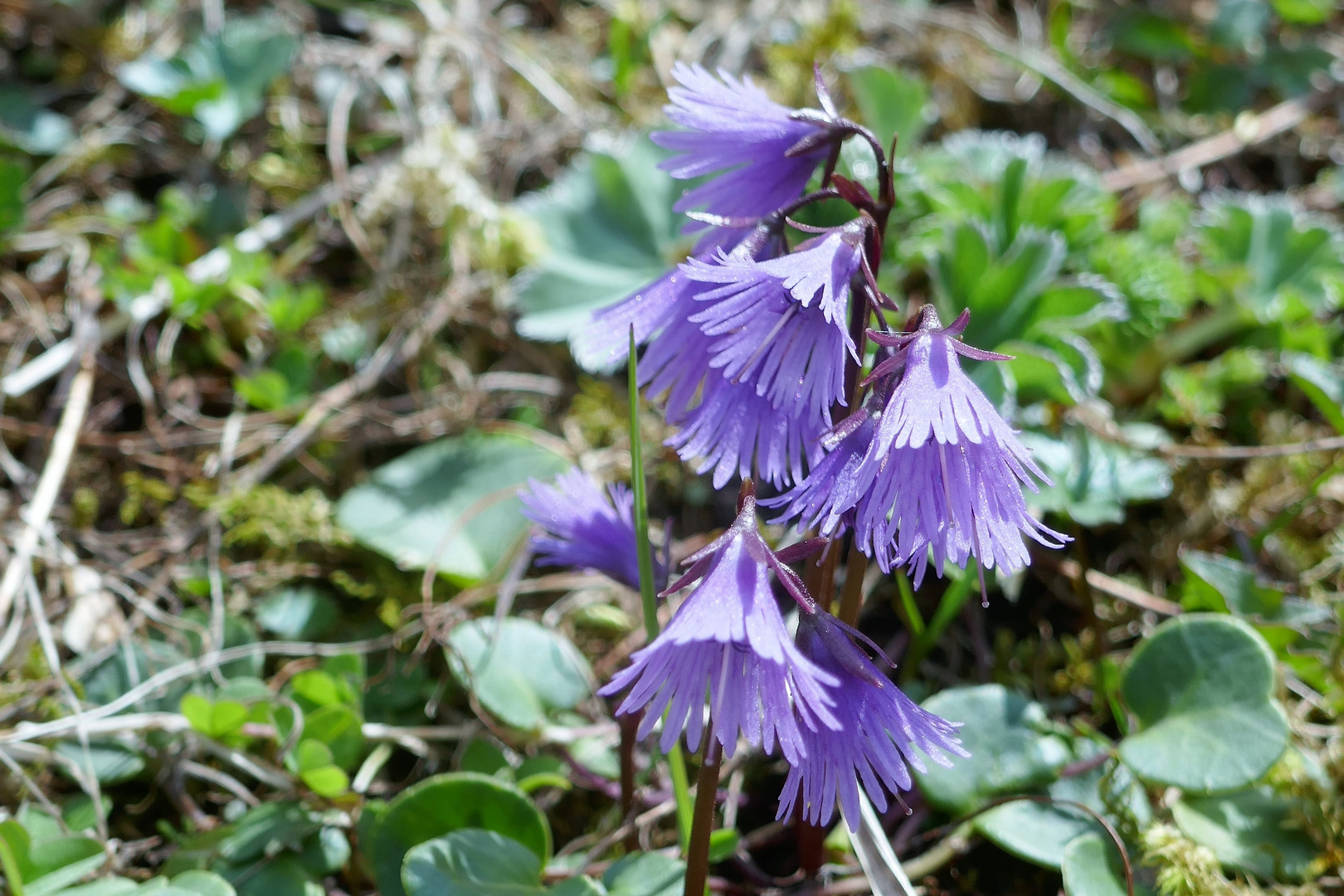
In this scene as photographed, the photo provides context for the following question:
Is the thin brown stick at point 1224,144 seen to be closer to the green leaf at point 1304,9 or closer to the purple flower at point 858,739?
the green leaf at point 1304,9

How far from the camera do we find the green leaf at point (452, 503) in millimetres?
2166

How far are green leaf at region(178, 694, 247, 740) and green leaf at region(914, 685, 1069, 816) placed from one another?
1183 millimetres

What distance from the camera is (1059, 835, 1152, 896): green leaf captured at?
1510 mm

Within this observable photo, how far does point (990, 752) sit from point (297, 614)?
4.61 feet

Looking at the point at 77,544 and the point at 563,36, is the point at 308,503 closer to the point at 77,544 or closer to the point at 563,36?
the point at 77,544

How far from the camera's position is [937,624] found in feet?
6.20

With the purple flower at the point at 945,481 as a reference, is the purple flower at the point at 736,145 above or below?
above

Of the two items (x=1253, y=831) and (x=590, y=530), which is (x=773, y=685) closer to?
(x=590, y=530)

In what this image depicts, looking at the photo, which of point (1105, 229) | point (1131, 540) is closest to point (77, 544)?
point (1131, 540)

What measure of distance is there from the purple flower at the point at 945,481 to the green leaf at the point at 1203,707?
26.5 inches

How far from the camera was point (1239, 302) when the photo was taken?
8.24 feet

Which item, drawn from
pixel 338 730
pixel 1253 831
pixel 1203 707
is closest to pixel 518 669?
pixel 338 730

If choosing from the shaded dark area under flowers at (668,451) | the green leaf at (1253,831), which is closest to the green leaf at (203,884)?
the shaded dark area under flowers at (668,451)

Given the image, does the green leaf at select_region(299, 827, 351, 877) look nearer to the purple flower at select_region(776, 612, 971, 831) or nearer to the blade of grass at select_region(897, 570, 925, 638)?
the purple flower at select_region(776, 612, 971, 831)
